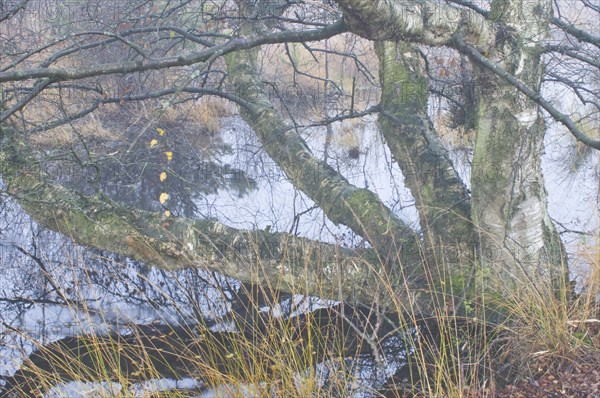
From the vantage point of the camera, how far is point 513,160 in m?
3.28

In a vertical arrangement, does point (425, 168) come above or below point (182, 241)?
above

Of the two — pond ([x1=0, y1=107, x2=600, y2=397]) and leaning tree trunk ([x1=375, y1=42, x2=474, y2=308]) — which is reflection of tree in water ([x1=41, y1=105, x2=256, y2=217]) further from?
leaning tree trunk ([x1=375, y1=42, x2=474, y2=308])

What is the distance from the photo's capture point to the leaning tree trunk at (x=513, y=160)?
10.4 feet

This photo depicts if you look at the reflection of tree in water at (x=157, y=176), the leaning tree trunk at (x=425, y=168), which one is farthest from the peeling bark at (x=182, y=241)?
the reflection of tree in water at (x=157, y=176)

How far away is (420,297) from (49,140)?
21.3ft

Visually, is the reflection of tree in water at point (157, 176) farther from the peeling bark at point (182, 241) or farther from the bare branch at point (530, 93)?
the bare branch at point (530, 93)

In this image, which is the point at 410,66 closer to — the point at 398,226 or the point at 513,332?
the point at 398,226

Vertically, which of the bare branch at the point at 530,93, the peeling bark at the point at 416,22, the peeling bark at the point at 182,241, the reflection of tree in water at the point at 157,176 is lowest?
the peeling bark at the point at 182,241

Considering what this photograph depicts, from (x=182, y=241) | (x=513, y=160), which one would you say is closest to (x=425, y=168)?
(x=513, y=160)

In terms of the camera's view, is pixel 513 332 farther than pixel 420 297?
No

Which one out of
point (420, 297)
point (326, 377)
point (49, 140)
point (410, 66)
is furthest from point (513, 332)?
point (49, 140)

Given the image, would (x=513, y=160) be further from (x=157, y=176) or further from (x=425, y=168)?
(x=157, y=176)

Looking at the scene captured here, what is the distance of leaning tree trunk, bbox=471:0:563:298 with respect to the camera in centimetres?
316

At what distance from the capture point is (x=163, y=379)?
359cm
